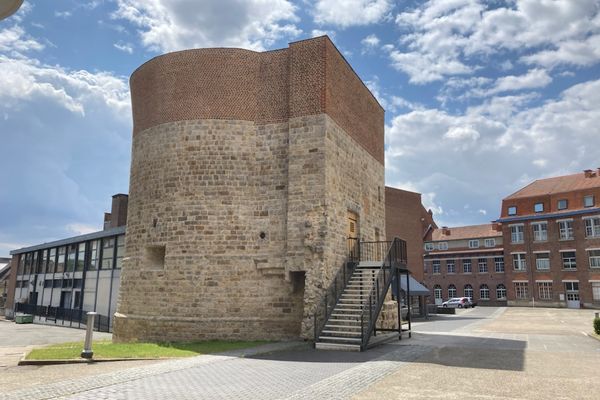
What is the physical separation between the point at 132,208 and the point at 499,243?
164ft

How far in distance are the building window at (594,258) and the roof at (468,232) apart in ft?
43.1

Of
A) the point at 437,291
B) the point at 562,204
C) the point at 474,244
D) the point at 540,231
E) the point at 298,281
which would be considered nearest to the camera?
the point at 298,281

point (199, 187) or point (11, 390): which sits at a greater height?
point (199, 187)

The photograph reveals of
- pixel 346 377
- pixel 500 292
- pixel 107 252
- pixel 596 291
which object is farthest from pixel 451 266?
pixel 346 377

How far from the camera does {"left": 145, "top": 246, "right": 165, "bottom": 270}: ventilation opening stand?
15359mm

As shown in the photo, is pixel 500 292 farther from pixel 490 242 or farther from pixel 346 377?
pixel 346 377

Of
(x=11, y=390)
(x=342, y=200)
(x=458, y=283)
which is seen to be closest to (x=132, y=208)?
(x=342, y=200)

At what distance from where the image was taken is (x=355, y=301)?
13609 mm

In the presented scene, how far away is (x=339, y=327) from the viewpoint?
12.8 meters

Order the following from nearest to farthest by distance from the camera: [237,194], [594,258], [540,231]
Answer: [237,194] → [594,258] → [540,231]

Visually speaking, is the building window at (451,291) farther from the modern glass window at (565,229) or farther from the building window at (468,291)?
the modern glass window at (565,229)

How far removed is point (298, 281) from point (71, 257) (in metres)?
23.6

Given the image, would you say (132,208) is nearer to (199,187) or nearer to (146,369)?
(199,187)

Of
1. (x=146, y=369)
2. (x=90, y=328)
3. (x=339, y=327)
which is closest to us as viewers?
(x=146, y=369)
